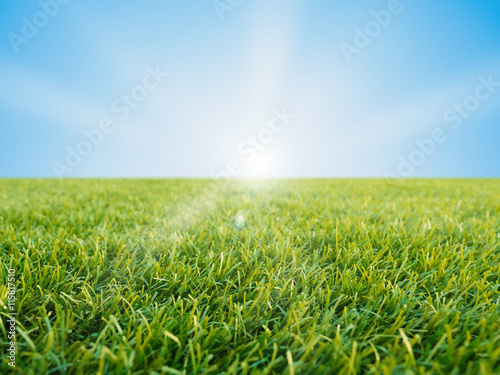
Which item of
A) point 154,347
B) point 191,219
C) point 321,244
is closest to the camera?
point 154,347

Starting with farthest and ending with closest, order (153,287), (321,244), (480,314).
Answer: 1. (321,244)
2. (153,287)
3. (480,314)

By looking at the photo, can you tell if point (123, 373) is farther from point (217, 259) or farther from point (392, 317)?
point (392, 317)

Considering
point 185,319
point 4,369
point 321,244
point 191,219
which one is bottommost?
point 4,369

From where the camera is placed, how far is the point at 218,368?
0.86 meters

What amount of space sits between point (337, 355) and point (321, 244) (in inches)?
35.9

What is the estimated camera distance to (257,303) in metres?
1.13

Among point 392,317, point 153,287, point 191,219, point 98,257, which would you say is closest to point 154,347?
point 153,287

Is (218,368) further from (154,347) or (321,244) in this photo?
(321,244)

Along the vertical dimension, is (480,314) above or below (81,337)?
above

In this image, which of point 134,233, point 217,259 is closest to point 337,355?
point 217,259

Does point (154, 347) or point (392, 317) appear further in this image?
point (392, 317)

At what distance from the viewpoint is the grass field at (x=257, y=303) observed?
0.83 metres

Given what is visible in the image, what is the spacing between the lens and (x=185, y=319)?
1.00m

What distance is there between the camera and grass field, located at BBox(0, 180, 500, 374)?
832 mm
